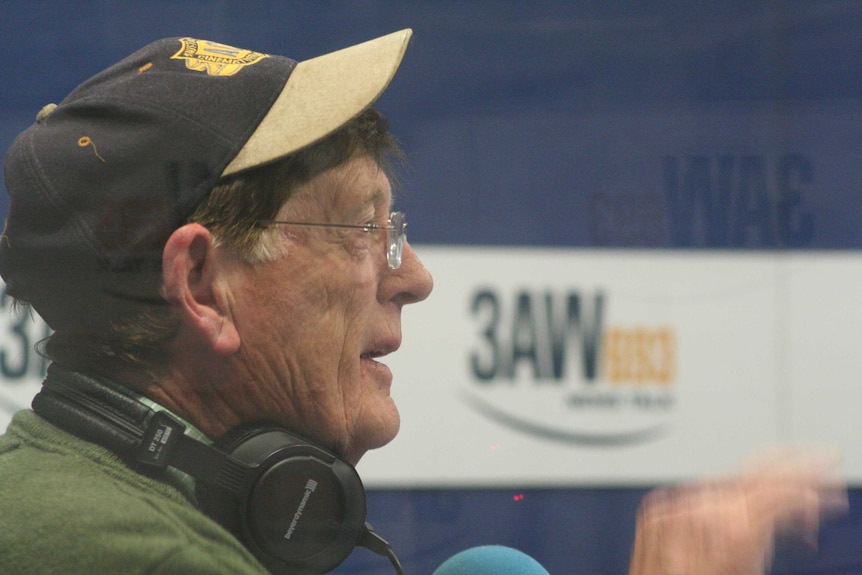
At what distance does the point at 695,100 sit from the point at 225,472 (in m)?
1.18

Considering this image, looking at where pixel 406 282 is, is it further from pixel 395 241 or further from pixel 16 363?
pixel 16 363

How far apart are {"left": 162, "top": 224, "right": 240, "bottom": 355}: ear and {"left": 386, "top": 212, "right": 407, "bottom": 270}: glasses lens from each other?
0.24 m

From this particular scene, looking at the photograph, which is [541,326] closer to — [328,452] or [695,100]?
[695,100]

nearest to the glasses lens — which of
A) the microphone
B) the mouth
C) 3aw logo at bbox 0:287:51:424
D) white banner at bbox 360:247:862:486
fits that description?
the mouth

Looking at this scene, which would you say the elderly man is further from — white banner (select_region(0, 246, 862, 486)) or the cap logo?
white banner (select_region(0, 246, 862, 486))

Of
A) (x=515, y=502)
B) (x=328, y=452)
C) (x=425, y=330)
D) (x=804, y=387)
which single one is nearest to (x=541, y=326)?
(x=425, y=330)

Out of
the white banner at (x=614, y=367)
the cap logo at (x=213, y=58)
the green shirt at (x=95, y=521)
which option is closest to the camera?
the green shirt at (x=95, y=521)

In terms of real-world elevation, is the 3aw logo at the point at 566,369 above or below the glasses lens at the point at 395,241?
below

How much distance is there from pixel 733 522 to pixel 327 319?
0.51 m

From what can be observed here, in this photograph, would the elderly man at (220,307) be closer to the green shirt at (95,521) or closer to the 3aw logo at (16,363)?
the green shirt at (95,521)

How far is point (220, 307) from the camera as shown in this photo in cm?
119

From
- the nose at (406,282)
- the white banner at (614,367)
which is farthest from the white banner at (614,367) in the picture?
the nose at (406,282)

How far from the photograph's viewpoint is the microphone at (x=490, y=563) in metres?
1.55

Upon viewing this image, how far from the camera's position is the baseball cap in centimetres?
113
